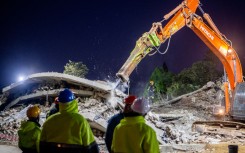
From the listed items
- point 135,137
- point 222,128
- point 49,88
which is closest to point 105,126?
point 49,88

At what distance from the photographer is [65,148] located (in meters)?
3.28

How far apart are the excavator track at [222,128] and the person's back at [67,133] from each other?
9034mm

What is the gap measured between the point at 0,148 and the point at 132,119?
7300 mm

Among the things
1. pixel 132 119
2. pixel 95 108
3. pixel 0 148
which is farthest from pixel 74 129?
pixel 95 108

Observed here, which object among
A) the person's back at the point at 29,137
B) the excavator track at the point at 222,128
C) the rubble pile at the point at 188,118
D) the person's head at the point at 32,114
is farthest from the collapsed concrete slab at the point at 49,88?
the person's back at the point at 29,137

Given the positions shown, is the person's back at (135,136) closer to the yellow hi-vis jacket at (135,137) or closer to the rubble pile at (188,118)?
the yellow hi-vis jacket at (135,137)

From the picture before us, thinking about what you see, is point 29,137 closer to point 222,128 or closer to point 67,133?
point 67,133

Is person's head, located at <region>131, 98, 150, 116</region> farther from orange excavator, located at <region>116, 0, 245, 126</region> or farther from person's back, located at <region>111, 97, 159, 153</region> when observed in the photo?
orange excavator, located at <region>116, 0, 245, 126</region>

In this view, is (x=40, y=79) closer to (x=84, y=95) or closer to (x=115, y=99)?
(x=84, y=95)

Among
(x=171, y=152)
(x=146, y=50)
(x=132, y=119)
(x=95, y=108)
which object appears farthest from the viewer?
(x=95, y=108)

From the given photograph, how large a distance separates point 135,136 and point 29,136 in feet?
6.26

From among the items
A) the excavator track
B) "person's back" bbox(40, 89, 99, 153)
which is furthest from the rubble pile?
"person's back" bbox(40, 89, 99, 153)

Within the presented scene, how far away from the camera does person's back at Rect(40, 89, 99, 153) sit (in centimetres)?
327

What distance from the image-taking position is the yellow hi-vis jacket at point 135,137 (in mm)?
2979
